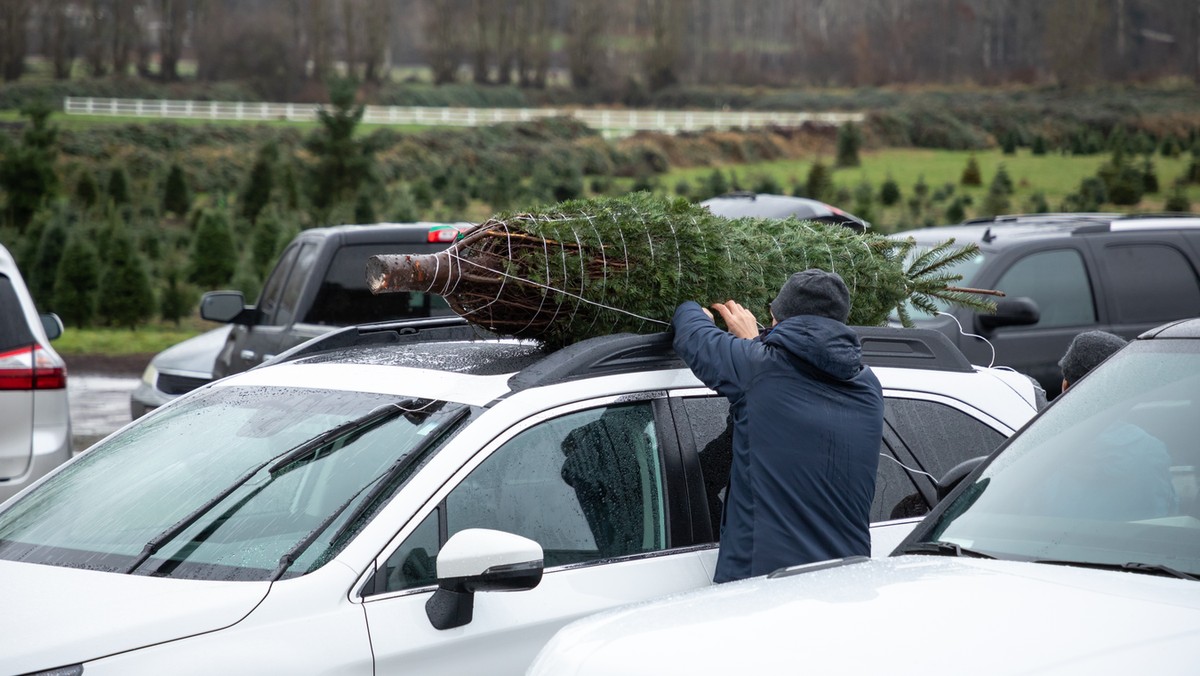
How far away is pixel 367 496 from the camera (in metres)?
3.37

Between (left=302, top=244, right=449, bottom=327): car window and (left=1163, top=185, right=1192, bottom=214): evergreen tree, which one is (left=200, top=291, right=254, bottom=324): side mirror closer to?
(left=302, top=244, right=449, bottom=327): car window

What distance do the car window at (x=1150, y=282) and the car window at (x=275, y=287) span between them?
5.97 meters

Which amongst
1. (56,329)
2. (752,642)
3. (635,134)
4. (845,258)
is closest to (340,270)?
(56,329)

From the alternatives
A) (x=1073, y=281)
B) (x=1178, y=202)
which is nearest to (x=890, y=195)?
(x=1178, y=202)

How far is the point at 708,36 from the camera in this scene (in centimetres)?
5812

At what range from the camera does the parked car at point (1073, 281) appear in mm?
9570

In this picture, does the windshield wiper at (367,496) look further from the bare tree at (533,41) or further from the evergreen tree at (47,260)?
the bare tree at (533,41)

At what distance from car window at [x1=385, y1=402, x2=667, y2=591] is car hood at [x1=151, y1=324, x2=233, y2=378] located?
21.7 feet

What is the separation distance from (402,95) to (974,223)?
169 feet

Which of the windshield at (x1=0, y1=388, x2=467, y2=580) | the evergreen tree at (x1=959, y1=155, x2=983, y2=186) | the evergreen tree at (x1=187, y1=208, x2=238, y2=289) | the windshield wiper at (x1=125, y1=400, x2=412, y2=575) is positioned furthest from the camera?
the evergreen tree at (x1=959, y1=155, x2=983, y2=186)

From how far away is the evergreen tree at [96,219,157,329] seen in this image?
20.8 meters

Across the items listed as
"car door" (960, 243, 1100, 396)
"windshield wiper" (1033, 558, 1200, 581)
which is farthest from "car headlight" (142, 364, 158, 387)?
"windshield wiper" (1033, 558, 1200, 581)

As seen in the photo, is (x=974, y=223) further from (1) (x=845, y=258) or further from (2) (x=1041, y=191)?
(2) (x=1041, y=191)

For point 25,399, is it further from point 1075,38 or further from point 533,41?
point 533,41
